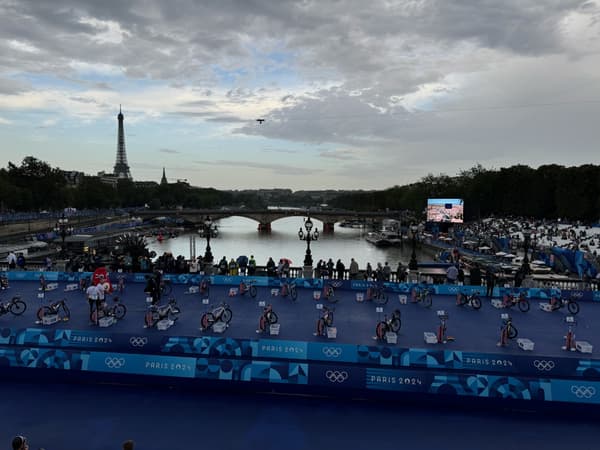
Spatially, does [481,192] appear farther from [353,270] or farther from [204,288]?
[204,288]

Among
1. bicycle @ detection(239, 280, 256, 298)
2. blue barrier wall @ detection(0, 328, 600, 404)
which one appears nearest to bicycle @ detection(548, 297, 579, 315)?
blue barrier wall @ detection(0, 328, 600, 404)

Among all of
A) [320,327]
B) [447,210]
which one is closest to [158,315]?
[320,327]

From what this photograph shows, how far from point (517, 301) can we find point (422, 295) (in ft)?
13.4

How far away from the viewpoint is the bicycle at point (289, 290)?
2181 centimetres

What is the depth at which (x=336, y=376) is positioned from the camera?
42.8 ft

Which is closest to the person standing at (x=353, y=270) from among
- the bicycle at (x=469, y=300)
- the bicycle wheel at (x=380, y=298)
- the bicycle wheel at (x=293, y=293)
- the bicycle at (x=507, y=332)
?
the bicycle wheel at (x=380, y=298)

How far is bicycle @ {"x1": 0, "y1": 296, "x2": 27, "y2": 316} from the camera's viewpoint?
18511mm

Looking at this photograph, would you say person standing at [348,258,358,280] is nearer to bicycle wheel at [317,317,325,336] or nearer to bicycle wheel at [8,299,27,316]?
bicycle wheel at [317,317,325,336]

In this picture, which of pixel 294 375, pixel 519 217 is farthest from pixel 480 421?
pixel 519 217

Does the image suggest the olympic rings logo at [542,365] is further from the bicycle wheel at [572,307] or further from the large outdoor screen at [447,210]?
the large outdoor screen at [447,210]

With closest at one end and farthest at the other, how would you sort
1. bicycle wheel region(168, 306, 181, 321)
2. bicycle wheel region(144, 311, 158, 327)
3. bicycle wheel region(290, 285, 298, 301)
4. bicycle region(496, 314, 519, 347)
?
bicycle region(496, 314, 519, 347)
bicycle wheel region(144, 311, 158, 327)
bicycle wheel region(168, 306, 181, 321)
bicycle wheel region(290, 285, 298, 301)

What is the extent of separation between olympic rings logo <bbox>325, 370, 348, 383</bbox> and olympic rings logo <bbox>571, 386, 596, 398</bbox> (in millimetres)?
5954

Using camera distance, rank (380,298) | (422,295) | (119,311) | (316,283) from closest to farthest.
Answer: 1. (119,311)
2. (422,295)
3. (380,298)
4. (316,283)

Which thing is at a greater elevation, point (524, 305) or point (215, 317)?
point (215, 317)
